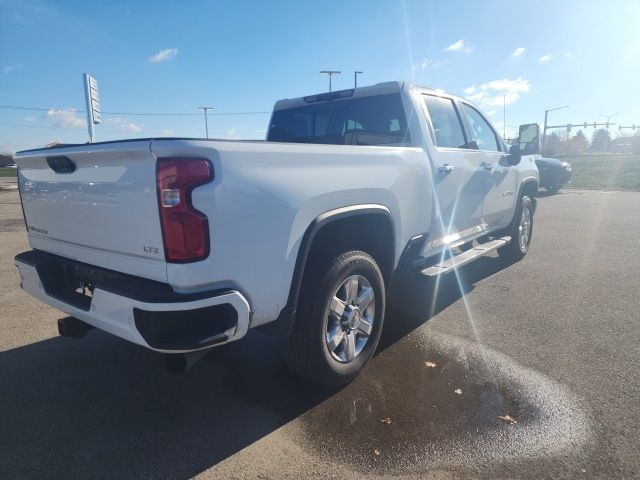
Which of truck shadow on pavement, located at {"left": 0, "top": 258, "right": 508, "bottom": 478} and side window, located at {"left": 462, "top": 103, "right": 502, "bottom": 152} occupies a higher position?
side window, located at {"left": 462, "top": 103, "right": 502, "bottom": 152}

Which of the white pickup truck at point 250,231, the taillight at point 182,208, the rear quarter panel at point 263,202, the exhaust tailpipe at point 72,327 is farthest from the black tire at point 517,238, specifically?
the exhaust tailpipe at point 72,327

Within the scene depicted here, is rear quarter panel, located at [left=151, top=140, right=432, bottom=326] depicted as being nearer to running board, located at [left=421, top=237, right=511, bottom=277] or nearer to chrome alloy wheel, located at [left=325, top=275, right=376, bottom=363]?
chrome alloy wheel, located at [left=325, top=275, right=376, bottom=363]

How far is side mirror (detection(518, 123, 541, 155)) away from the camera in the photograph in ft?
19.1

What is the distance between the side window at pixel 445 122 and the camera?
4254 millimetres

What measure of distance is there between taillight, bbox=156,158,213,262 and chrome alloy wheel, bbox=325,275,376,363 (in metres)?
1.09

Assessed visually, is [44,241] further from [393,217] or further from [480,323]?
[480,323]

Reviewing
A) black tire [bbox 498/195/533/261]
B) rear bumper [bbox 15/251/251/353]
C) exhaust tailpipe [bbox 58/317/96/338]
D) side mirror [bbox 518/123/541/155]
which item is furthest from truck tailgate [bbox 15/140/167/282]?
black tire [bbox 498/195/533/261]

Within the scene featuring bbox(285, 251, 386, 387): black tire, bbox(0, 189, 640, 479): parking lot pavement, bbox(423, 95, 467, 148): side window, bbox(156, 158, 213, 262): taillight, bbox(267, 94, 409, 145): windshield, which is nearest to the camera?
bbox(156, 158, 213, 262): taillight

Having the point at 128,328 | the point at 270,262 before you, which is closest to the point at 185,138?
the point at 270,262

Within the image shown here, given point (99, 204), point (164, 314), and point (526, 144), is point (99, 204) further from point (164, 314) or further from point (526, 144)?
point (526, 144)

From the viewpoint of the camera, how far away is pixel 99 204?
2416mm

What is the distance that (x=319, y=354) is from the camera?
2.78 meters

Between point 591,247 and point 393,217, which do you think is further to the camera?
point 591,247

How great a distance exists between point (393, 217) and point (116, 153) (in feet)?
6.25
